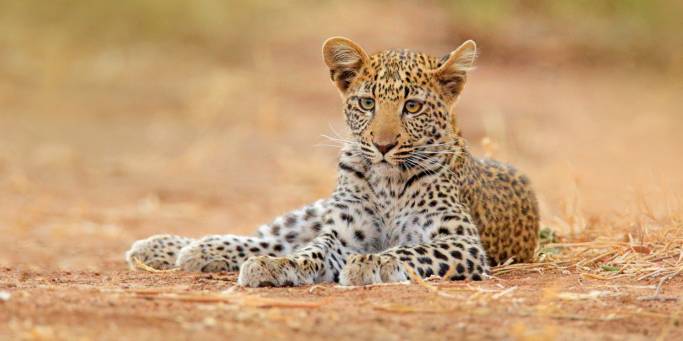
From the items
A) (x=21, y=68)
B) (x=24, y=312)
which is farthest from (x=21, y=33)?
(x=24, y=312)

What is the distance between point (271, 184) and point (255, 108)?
407 centimetres

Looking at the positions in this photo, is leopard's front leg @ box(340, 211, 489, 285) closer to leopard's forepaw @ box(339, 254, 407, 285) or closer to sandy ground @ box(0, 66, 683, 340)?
leopard's forepaw @ box(339, 254, 407, 285)

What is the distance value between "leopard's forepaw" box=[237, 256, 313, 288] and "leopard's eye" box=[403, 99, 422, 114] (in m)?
1.27

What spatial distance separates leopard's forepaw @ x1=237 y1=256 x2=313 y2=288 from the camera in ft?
22.9

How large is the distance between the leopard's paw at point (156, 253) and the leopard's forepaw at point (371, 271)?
1.94 meters

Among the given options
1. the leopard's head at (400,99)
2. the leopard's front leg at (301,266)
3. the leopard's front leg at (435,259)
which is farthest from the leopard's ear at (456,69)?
the leopard's front leg at (301,266)

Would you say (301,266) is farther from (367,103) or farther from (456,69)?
(456,69)

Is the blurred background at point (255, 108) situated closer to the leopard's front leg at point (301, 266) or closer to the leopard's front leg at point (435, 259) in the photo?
the leopard's front leg at point (435, 259)

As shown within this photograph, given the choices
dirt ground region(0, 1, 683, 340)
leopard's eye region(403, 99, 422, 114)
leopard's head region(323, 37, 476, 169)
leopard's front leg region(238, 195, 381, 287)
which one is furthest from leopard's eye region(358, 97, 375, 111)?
A: dirt ground region(0, 1, 683, 340)

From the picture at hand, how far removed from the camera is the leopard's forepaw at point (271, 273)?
274 inches

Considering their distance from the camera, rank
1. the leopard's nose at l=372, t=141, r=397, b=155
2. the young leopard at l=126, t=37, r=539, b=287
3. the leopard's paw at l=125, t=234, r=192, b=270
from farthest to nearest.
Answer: the leopard's paw at l=125, t=234, r=192, b=270 → the leopard's nose at l=372, t=141, r=397, b=155 → the young leopard at l=126, t=37, r=539, b=287

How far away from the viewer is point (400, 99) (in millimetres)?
7730

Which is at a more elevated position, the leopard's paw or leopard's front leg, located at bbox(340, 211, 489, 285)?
the leopard's paw

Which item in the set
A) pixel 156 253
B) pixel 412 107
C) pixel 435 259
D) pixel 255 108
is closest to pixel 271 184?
pixel 255 108
